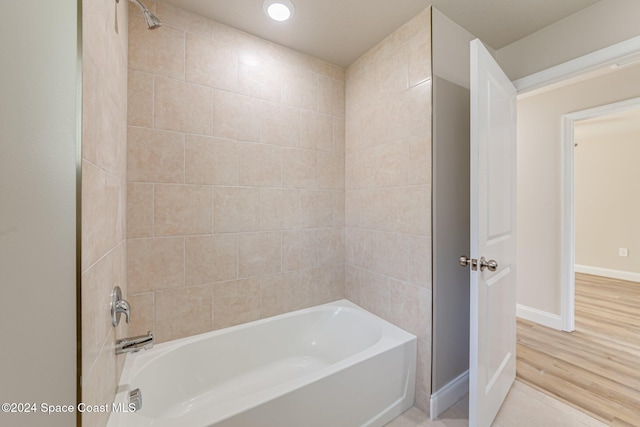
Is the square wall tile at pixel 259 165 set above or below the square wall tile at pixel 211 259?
above

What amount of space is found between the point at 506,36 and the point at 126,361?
3122mm

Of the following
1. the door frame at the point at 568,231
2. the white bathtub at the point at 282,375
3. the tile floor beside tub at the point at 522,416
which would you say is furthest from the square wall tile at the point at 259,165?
the door frame at the point at 568,231

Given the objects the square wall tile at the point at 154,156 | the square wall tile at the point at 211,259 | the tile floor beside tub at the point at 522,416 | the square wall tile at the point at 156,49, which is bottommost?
the tile floor beside tub at the point at 522,416

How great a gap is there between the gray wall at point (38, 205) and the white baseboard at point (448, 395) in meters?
1.73

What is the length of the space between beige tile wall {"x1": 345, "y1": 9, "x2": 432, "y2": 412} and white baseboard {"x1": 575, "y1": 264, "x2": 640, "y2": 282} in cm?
496

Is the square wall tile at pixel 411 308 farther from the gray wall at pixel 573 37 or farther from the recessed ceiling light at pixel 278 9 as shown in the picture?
the recessed ceiling light at pixel 278 9

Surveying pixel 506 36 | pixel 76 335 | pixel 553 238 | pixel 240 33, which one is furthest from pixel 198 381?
pixel 553 238

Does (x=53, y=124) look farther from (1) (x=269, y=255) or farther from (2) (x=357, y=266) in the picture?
(2) (x=357, y=266)

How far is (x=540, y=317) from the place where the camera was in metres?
2.63

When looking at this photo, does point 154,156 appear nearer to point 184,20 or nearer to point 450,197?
point 184,20

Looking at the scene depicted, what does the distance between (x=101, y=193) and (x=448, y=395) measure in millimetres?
2132

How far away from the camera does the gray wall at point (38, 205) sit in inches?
15.7

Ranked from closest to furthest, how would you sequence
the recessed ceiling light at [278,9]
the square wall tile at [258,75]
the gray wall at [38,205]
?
1. the gray wall at [38,205]
2. the recessed ceiling light at [278,9]
3. the square wall tile at [258,75]

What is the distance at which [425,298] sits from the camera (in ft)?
5.14
